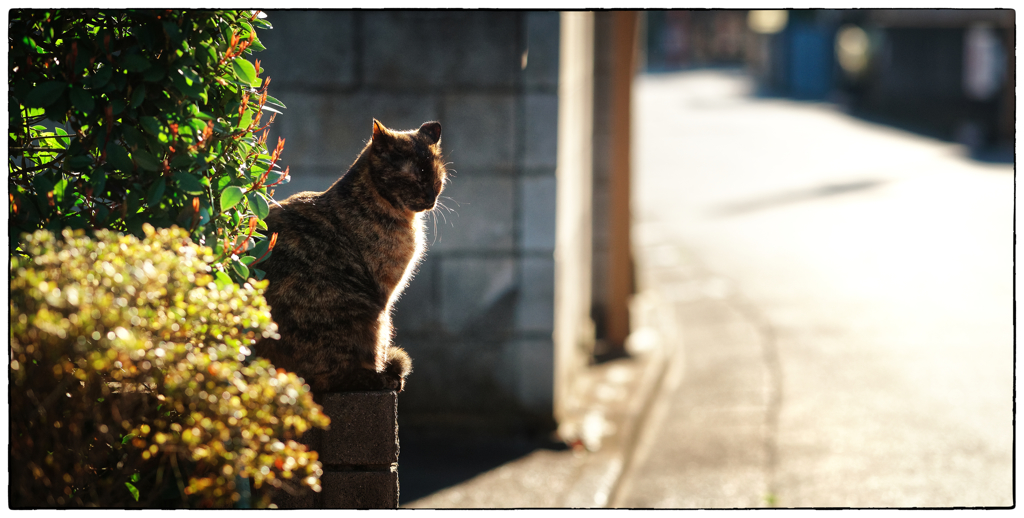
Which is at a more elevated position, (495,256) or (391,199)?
(391,199)

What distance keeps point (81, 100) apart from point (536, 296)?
3.60 metres

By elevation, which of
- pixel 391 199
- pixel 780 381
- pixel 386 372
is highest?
pixel 391 199

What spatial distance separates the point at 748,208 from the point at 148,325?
13.7 meters

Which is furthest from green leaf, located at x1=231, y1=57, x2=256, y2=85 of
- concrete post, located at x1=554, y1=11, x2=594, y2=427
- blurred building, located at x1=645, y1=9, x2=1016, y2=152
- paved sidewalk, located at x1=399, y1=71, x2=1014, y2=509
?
blurred building, located at x1=645, y1=9, x2=1016, y2=152

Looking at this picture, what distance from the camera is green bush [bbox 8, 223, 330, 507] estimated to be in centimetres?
197

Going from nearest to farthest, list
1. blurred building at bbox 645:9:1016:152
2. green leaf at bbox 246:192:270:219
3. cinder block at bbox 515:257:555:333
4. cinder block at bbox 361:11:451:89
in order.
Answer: green leaf at bbox 246:192:270:219 < cinder block at bbox 361:11:451:89 < cinder block at bbox 515:257:555:333 < blurred building at bbox 645:9:1016:152

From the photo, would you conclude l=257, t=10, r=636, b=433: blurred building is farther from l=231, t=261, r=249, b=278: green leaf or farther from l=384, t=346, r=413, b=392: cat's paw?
l=231, t=261, r=249, b=278: green leaf

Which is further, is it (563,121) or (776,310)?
(776,310)

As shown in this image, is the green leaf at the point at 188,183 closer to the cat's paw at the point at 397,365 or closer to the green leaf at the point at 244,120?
the green leaf at the point at 244,120

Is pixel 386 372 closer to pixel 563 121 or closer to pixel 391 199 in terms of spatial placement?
pixel 391 199

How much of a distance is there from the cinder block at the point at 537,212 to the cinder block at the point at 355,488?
2946mm

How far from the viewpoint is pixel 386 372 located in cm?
276
